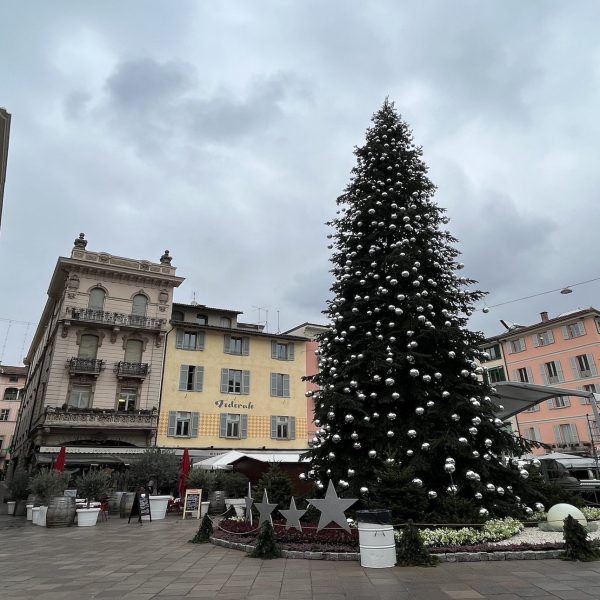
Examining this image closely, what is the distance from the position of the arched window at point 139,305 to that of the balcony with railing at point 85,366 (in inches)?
153

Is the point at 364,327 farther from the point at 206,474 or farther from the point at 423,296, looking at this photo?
the point at 206,474

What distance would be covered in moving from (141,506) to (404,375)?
11.9 m

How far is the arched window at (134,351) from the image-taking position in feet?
96.8

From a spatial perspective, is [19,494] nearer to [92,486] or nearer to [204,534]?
[92,486]

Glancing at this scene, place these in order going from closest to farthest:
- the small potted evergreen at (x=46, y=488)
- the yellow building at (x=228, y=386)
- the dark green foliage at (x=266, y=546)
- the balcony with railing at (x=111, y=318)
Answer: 1. the dark green foliage at (x=266, y=546)
2. the small potted evergreen at (x=46, y=488)
3. the balcony with railing at (x=111, y=318)
4. the yellow building at (x=228, y=386)

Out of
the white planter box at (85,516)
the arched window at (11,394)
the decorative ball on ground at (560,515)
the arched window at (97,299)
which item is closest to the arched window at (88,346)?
the arched window at (97,299)

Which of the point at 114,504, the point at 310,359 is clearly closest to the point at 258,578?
the point at 114,504

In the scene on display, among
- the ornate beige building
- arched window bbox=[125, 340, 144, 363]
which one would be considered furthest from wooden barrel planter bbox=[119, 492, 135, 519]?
arched window bbox=[125, 340, 144, 363]

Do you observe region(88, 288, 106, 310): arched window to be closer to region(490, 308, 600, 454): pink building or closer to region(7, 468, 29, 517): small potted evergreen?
region(7, 468, 29, 517): small potted evergreen

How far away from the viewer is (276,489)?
11539 mm

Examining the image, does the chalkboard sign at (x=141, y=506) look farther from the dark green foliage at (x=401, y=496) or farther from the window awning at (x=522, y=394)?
the window awning at (x=522, y=394)

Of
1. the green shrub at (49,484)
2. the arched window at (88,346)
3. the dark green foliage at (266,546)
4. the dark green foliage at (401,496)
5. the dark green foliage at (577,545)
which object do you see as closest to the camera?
the dark green foliage at (577,545)

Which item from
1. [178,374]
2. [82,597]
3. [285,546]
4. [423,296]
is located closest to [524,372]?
[178,374]

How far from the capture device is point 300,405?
33.9 meters
